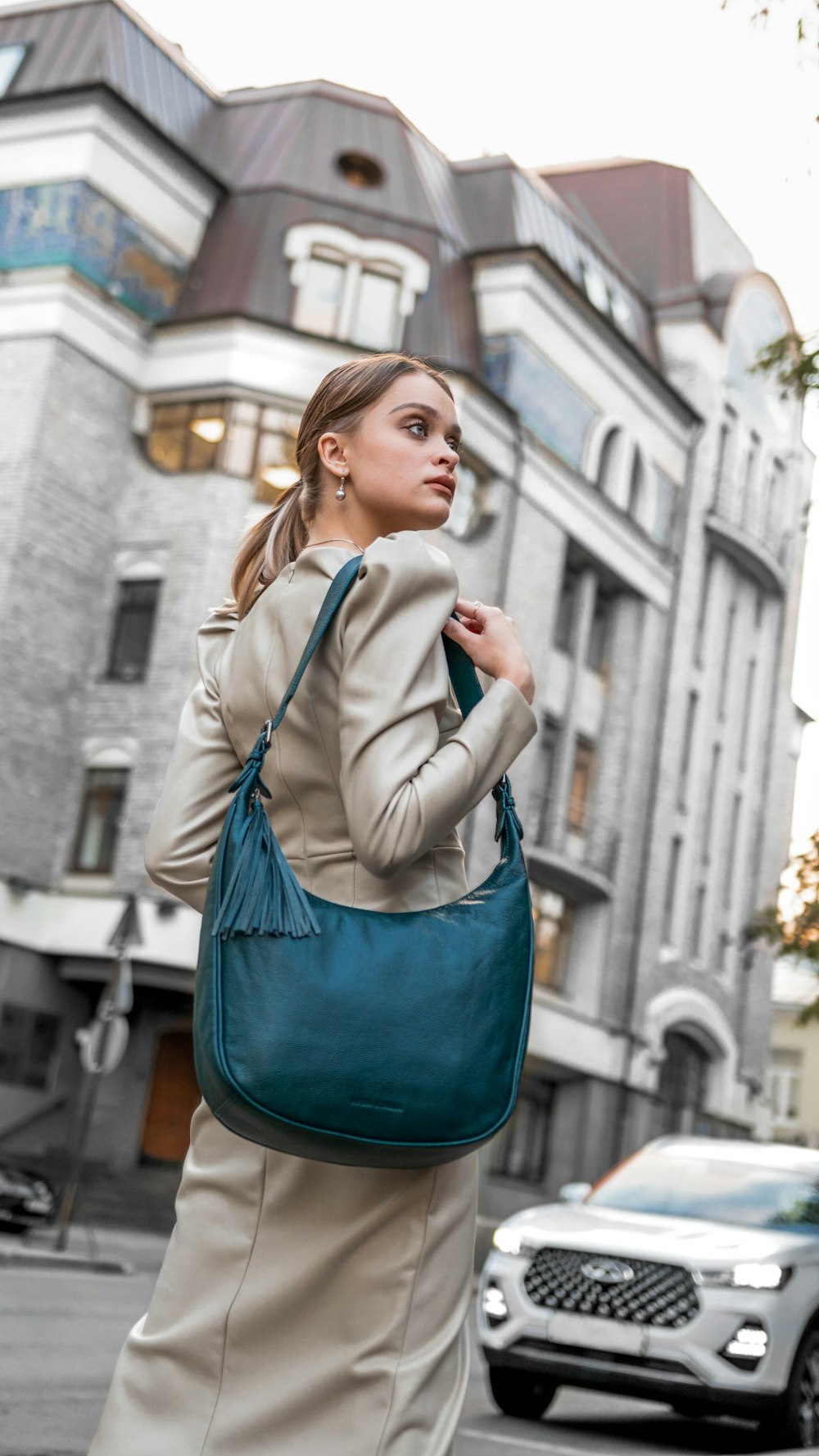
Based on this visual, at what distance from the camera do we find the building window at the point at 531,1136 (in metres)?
34.8

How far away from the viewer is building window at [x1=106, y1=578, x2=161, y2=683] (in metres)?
29.7

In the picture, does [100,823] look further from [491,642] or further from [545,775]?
[491,642]

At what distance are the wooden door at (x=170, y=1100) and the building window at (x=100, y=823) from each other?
3.07 m

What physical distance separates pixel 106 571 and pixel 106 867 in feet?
16.2

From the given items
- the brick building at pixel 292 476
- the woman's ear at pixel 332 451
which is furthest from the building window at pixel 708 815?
the woman's ear at pixel 332 451

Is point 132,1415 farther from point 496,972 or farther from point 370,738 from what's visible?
point 370,738

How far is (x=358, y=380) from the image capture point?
2535 mm

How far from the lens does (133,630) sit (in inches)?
1177

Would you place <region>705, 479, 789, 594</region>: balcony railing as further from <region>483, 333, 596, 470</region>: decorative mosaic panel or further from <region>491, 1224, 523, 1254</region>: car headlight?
<region>491, 1224, 523, 1254</region>: car headlight

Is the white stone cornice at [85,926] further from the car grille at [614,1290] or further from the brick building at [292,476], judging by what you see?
the car grille at [614,1290]

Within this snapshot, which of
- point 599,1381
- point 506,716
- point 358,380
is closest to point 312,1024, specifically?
point 506,716

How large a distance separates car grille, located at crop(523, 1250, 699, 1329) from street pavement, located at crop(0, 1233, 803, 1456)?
573 millimetres

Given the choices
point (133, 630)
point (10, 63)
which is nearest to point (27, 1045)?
point (133, 630)

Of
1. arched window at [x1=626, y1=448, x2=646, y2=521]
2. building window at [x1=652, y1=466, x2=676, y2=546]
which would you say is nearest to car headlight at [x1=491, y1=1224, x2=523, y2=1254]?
arched window at [x1=626, y1=448, x2=646, y2=521]
